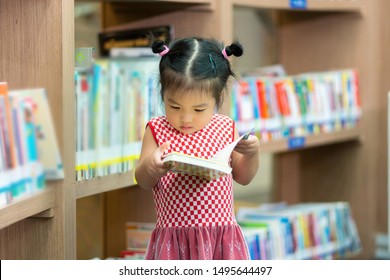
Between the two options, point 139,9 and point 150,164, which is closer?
point 150,164

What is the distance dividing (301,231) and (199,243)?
1366mm

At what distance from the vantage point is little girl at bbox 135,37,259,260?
150 centimetres

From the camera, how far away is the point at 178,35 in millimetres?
2373

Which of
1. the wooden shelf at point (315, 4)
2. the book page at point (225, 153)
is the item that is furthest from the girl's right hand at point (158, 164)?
the wooden shelf at point (315, 4)

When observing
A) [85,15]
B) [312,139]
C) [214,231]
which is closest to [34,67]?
[214,231]

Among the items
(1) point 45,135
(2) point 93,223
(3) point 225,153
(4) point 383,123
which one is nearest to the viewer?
(3) point 225,153

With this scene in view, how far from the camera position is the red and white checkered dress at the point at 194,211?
1.54 meters

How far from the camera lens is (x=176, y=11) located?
2400 mm

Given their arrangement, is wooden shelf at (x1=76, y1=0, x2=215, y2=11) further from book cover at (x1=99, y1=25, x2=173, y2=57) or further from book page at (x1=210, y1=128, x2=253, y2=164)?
book page at (x1=210, y1=128, x2=253, y2=164)

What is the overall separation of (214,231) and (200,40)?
1.28ft

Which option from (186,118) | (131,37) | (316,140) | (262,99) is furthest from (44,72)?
(316,140)

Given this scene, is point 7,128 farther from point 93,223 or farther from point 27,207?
point 93,223

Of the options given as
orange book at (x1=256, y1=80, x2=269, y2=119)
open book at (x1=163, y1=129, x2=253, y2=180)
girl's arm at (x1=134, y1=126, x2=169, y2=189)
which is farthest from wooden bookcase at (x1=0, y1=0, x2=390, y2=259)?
open book at (x1=163, y1=129, x2=253, y2=180)

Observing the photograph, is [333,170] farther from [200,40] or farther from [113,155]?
[200,40]
